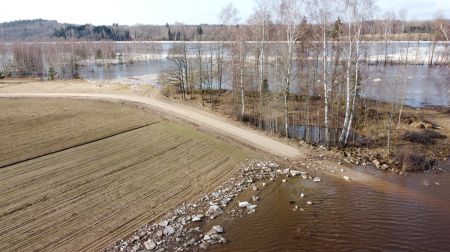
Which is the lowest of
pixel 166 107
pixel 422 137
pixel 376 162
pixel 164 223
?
pixel 164 223

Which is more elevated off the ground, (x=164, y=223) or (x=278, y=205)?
(x=164, y=223)

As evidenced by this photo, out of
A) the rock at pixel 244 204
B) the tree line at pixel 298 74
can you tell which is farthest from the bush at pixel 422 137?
the rock at pixel 244 204

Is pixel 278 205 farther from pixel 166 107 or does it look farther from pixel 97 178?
pixel 166 107

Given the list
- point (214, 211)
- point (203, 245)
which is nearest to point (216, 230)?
point (203, 245)

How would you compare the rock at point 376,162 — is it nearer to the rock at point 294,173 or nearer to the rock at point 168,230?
the rock at point 294,173

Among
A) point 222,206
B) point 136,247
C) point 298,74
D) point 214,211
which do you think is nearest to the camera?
point 136,247

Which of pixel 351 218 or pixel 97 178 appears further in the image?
pixel 97 178

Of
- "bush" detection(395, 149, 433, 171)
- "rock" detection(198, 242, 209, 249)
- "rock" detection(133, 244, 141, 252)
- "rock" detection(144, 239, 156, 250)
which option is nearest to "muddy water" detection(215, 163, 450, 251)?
"rock" detection(198, 242, 209, 249)

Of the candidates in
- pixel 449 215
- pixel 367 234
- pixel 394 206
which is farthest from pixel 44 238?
pixel 449 215
